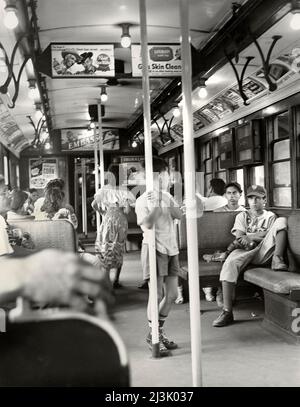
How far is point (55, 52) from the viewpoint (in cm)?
523

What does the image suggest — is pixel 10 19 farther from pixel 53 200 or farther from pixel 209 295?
pixel 209 295

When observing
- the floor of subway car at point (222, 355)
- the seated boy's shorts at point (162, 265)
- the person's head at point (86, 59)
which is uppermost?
the person's head at point (86, 59)

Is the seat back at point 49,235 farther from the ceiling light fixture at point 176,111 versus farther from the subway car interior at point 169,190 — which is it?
the ceiling light fixture at point 176,111

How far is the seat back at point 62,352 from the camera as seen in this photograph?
3.34 ft

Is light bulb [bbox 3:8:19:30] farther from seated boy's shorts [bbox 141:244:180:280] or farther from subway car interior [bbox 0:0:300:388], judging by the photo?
seated boy's shorts [bbox 141:244:180:280]

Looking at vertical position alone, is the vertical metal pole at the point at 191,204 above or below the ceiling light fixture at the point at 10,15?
below

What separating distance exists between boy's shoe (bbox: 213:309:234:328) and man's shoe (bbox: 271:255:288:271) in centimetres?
59

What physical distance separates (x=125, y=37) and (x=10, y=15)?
1667mm

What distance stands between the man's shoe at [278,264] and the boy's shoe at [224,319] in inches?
23.2

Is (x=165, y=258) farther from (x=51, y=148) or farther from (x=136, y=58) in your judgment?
(x=51, y=148)

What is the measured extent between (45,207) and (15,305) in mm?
1847

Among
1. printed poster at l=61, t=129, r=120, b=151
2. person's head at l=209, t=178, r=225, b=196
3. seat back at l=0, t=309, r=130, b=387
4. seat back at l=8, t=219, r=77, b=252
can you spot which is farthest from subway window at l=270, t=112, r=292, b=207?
printed poster at l=61, t=129, r=120, b=151

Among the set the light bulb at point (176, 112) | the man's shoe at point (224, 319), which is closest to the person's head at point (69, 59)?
the man's shoe at point (224, 319)
